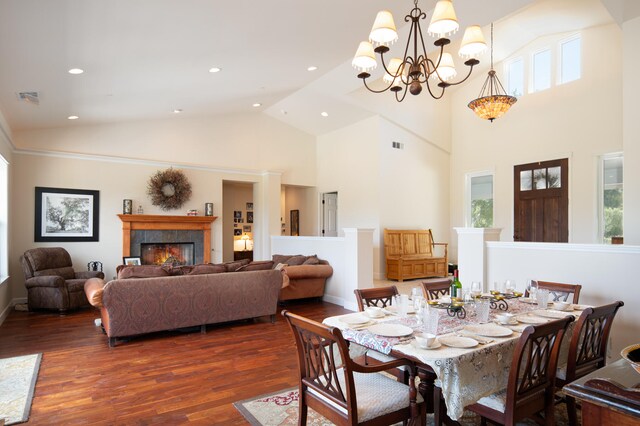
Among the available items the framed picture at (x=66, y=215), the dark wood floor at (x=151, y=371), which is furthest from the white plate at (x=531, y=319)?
the framed picture at (x=66, y=215)

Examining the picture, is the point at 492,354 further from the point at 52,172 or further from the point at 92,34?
the point at 52,172

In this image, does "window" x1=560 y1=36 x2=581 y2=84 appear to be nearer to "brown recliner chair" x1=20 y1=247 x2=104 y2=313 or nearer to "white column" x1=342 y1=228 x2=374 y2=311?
"white column" x1=342 y1=228 x2=374 y2=311

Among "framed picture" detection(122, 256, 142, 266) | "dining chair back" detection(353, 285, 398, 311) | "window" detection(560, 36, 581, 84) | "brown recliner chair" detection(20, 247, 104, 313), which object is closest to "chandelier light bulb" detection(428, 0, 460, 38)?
"dining chair back" detection(353, 285, 398, 311)

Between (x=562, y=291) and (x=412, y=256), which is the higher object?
(x=562, y=291)

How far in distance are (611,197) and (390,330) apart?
768cm

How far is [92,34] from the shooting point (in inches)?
153

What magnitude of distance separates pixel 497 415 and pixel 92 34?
4.58 metres

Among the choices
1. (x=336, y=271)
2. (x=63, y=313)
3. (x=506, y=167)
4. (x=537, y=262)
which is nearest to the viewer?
(x=537, y=262)

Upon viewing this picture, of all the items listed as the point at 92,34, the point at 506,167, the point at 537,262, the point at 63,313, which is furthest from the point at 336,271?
the point at 506,167

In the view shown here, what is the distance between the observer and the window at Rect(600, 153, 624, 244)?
7.66 meters

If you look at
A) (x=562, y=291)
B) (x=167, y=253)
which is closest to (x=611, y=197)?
(x=562, y=291)

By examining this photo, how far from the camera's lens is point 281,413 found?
2861 millimetres

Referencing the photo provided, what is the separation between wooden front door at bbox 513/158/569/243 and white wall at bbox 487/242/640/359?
4724 millimetres

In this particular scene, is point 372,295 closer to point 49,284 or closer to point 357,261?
point 357,261
